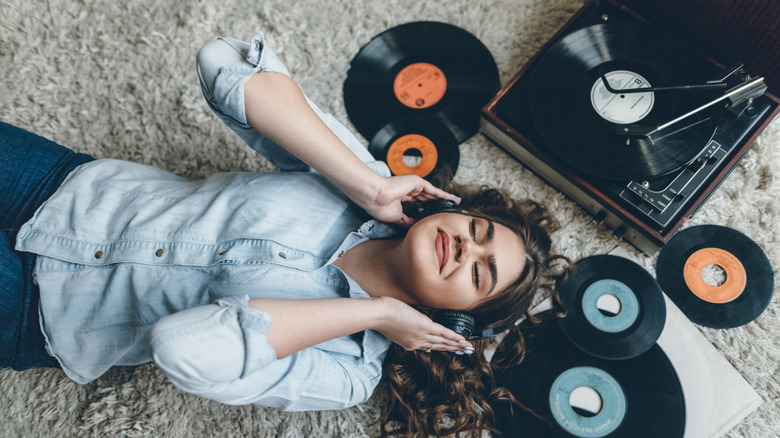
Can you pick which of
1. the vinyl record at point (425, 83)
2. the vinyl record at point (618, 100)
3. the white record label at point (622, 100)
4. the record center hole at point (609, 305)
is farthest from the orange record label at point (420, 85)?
the record center hole at point (609, 305)

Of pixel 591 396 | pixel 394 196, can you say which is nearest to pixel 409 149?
pixel 394 196

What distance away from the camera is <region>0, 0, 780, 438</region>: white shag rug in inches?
41.5

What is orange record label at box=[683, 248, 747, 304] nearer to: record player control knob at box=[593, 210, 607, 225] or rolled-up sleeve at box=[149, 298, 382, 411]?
record player control knob at box=[593, 210, 607, 225]

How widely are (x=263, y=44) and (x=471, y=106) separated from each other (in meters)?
0.56

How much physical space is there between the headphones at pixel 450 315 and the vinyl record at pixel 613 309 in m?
0.18

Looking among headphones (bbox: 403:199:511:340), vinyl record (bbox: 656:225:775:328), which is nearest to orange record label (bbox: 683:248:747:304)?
vinyl record (bbox: 656:225:775:328)

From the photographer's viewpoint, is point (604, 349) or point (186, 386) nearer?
point (186, 386)

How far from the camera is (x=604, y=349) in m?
1.03

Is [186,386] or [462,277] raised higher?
[462,277]

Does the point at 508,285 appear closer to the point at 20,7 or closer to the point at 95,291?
the point at 95,291

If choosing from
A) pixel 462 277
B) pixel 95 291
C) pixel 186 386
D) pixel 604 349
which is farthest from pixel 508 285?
pixel 95 291

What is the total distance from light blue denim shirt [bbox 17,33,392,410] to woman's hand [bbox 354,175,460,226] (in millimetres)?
54

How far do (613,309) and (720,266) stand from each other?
261 millimetres

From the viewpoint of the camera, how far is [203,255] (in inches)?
33.8
